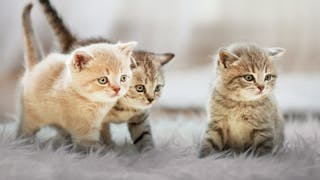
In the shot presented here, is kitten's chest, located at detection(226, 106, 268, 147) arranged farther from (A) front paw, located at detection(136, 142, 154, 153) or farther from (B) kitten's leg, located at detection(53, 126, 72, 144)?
(B) kitten's leg, located at detection(53, 126, 72, 144)

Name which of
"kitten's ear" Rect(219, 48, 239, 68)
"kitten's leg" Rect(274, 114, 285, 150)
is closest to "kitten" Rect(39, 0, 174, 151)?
"kitten's ear" Rect(219, 48, 239, 68)

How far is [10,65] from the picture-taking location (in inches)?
56.3

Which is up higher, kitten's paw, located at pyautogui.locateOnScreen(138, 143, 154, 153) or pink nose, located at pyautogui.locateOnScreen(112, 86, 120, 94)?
pink nose, located at pyautogui.locateOnScreen(112, 86, 120, 94)

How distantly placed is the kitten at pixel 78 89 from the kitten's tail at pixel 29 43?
0.11 feet

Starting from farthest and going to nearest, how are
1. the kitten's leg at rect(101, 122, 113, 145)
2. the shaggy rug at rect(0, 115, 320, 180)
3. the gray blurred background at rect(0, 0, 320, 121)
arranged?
1. the gray blurred background at rect(0, 0, 320, 121)
2. the kitten's leg at rect(101, 122, 113, 145)
3. the shaggy rug at rect(0, 115, 320, 180)

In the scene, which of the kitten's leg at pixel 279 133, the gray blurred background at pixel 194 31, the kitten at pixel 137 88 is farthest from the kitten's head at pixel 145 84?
the gray blurred background at pixel 194 31

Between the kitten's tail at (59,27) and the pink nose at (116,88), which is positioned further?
the kitten's tail at (59,27)

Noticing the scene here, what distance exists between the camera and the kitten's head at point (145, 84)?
33.1 inches

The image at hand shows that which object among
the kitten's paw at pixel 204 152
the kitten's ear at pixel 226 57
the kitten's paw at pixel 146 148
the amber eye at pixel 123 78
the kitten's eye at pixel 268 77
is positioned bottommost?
the kitten's paw at pixel 204 152

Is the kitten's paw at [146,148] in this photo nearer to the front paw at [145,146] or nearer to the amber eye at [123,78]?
the front paw at [145,146]

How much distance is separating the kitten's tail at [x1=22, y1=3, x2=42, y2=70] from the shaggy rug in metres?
0.13

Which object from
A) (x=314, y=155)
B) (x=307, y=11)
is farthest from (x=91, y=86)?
(x=307, y=11)

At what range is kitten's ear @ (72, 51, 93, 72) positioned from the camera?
0.78 m

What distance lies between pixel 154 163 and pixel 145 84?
4.9 inches
